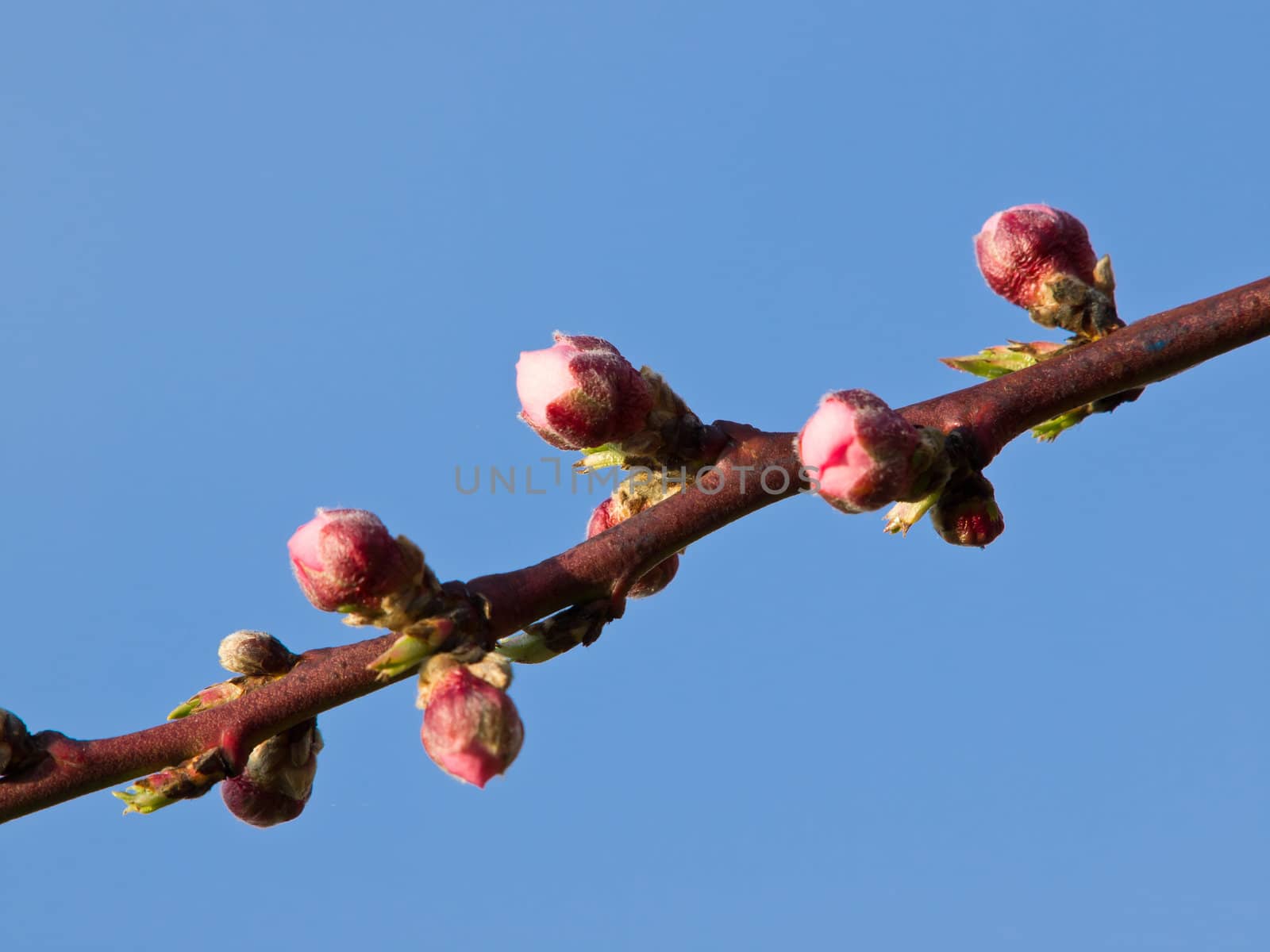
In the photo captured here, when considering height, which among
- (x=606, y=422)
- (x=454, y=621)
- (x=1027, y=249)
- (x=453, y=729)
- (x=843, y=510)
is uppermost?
(x=1027, y=249)

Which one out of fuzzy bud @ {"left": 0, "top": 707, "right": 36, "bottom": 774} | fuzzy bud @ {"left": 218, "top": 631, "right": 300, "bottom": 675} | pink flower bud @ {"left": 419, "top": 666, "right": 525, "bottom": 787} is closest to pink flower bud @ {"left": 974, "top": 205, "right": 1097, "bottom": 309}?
pink flower bud @ {"left": 419, "top": 666, "right": 525, "bottom": 787}

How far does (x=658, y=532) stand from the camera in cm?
223

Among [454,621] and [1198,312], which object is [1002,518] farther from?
[454,621]

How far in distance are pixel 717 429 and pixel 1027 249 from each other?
2.93 feet

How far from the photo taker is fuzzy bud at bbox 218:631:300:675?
91.1 inches

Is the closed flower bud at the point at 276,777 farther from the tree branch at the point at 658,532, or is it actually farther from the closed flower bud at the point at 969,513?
the closed flower bud at the point at 969,513

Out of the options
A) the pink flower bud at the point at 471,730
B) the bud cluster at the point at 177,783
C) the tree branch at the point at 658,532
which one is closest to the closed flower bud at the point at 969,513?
the tree branch at the point at 658,532

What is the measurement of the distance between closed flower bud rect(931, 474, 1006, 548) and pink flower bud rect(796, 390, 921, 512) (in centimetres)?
31

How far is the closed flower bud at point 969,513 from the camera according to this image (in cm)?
243

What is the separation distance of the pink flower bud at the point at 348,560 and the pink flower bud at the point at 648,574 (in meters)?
0.65

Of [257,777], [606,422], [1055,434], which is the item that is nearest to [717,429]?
[606,422]

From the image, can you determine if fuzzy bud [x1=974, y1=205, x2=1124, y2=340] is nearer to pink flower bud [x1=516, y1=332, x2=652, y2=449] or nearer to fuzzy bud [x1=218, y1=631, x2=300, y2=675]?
pink flower bud [x1=516, y1=332, x2=652, y2=449]

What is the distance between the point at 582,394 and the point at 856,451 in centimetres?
54

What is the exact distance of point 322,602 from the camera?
2.10 metres
